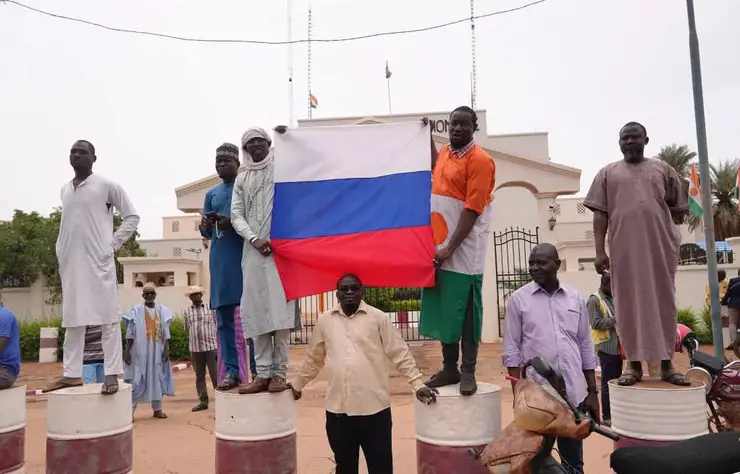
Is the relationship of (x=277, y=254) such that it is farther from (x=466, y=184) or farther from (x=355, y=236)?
(x=466, y=184)

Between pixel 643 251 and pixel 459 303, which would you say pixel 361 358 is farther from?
pixel 643 251

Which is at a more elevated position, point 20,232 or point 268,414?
point 20,232

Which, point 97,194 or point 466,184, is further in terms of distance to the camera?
point 97,194

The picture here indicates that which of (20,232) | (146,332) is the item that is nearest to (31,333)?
(146,332)

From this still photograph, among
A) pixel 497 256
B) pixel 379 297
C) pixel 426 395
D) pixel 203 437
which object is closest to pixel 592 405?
pixel 426 395

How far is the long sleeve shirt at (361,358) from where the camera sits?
3529mm

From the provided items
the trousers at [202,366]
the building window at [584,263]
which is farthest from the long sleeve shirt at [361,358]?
the building window at [584,263]

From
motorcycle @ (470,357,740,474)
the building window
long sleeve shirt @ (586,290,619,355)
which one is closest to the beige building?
the building window

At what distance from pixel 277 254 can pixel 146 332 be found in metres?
4.67

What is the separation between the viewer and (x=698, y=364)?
4.12 m

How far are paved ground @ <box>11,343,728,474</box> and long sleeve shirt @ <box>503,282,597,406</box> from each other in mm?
2018

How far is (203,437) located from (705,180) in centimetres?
648

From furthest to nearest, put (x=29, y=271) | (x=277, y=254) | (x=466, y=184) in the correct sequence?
(x=29, y=271)
(x=277, y=254)
(x=466, y=184)

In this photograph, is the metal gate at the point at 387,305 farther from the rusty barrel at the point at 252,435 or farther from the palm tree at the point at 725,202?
the palm tree at the point at 725,202
